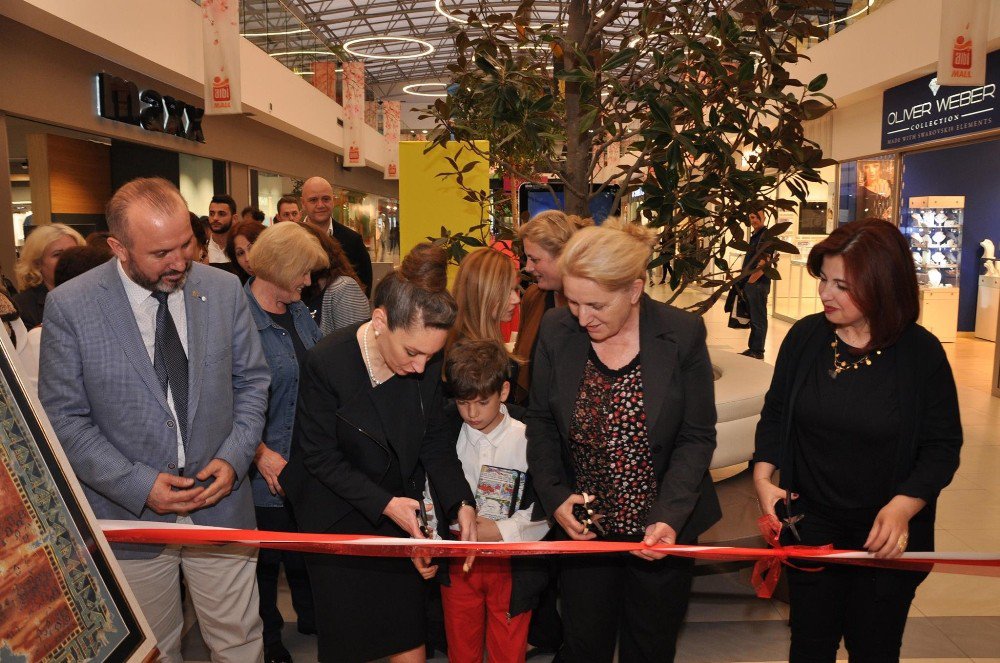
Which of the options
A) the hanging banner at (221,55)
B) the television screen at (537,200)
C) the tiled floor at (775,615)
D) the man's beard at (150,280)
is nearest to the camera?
the man's beard at (150,280)

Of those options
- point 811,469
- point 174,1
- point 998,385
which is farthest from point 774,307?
point 811,469

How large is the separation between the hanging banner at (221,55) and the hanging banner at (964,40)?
8.03 metres

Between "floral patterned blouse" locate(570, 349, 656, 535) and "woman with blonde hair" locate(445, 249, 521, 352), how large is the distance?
65cm

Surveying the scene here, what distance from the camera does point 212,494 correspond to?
89.4 inches

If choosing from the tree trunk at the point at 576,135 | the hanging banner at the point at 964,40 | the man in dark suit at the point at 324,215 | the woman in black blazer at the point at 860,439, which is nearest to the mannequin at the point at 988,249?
the hanging banner at the point at 964,40

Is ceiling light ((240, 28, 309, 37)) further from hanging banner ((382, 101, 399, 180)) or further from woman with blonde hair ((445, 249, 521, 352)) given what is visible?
woman with blonde hair ((445, 249, 521, 352))

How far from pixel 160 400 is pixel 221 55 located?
8.61 meters

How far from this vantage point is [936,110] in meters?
9.58

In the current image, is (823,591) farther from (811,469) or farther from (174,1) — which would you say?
(174,1)

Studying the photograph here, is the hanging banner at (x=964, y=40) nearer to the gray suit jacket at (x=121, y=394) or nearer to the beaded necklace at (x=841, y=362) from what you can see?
the beaded necklace at (x=841, y=362)

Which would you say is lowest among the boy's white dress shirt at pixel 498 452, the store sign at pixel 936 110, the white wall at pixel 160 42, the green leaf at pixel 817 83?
the boy's white dress shirt at pixel 498 452

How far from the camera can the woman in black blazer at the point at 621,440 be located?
6.89 ft

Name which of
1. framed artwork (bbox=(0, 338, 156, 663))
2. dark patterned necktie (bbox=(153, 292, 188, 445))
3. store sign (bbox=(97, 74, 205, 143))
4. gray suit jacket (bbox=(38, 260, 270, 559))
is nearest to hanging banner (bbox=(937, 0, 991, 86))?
gray suit jacket (bbox=(38, 260, 270, 559))

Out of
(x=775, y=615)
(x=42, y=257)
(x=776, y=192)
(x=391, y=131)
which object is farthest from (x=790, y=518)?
(x=391, y=131)
